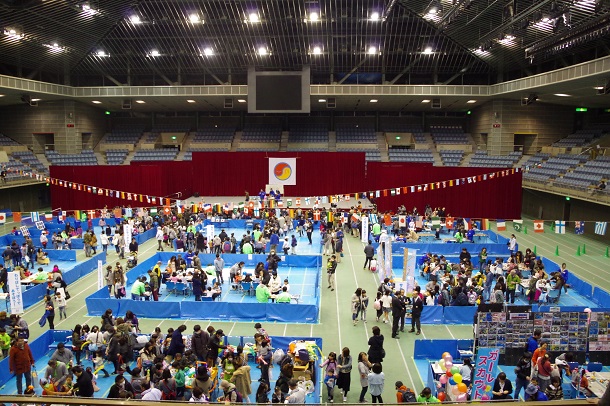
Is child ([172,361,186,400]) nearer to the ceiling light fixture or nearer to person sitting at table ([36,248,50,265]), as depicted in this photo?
person sitting at table ([36,248,50,265])

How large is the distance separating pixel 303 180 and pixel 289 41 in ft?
38.4

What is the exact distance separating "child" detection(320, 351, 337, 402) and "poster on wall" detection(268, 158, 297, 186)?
99.8 ft

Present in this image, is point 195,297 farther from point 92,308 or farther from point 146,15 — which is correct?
point 146,15

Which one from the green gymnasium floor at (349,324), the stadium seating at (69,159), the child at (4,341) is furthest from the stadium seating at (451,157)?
the child at (4,341)

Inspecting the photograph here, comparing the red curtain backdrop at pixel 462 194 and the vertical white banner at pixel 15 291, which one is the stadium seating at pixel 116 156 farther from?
the vertical white banner at pixel 15 291

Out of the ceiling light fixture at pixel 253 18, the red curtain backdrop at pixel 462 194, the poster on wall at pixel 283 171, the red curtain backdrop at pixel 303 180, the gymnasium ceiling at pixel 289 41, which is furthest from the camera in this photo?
the poster on wall at pixel 283 171

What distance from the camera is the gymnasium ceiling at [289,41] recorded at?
27.5 m

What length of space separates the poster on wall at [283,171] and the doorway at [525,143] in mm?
18940

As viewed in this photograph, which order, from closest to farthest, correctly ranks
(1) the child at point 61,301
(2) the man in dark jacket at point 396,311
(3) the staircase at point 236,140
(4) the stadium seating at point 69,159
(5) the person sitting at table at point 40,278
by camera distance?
(2) the man in dark jacket at point 396,311 < (1) the child at point 61,301 < (5) the person sitting at table at point 40,278 < (4) the stadium seating at point 69,159 < (3) the staircase at point 236,140

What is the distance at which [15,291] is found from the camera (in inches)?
588

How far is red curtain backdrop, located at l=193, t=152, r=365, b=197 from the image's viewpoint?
1602 inches

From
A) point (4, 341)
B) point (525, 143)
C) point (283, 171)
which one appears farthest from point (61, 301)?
point (525, 143)

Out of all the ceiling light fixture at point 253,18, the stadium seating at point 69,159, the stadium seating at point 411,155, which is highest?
the ceiling light fixture at point 253,18

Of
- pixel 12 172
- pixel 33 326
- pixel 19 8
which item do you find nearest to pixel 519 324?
pixel 33 326
